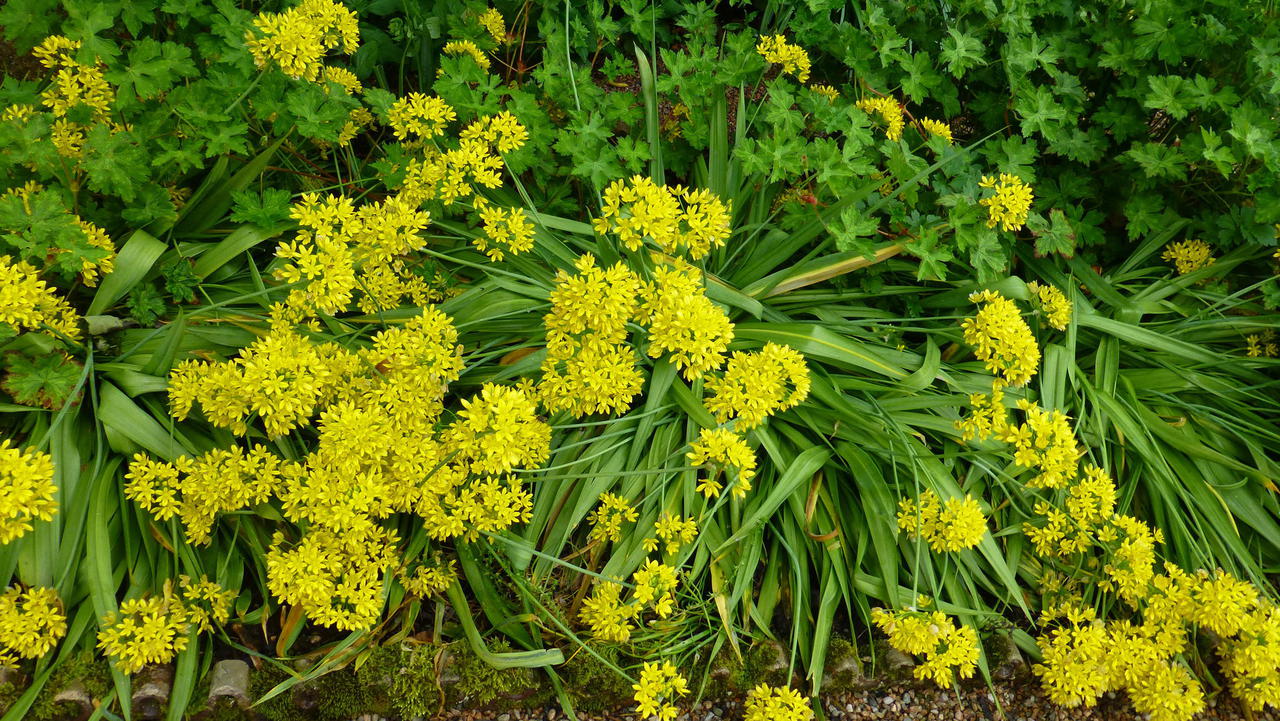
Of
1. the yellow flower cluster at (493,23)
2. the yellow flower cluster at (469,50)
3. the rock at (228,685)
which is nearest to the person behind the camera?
the rock at (228,685)

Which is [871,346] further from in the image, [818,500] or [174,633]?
[174,633]

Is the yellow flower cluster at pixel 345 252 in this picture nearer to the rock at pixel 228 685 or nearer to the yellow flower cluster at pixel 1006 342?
the rock at pixel 228 685

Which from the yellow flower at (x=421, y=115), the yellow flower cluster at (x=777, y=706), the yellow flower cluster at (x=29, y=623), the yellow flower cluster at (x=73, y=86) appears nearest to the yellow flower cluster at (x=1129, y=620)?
the yellow flower cluster at (x=777, y=706)

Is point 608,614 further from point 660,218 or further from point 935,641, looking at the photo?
point 660,218

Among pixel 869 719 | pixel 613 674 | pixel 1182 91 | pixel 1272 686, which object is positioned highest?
pixel 1182 91

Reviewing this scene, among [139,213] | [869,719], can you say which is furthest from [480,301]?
[869,719]
